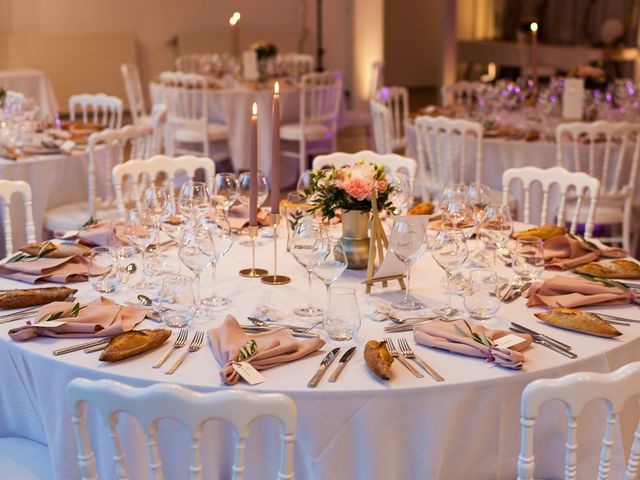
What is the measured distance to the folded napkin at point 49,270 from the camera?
2518 millimetres

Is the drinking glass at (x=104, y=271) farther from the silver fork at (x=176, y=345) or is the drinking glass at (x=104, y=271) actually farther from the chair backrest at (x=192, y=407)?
the chair backrest at (x=192, y=407)

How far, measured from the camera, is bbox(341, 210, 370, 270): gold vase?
8.40 ft

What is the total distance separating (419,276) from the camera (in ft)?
8.50

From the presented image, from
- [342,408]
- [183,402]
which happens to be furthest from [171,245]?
[183,402]

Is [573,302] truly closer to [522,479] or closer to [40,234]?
[522,479]

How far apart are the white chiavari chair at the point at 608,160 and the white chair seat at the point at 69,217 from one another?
2.36 metres

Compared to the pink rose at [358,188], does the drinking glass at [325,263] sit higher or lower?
lower

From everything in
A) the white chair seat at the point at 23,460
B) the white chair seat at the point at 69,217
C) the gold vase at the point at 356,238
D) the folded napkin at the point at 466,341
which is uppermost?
the gold vase at the point at 356,238

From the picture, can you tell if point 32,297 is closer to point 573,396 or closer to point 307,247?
point 307,247

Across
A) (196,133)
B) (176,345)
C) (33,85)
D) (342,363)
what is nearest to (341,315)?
(342,363)

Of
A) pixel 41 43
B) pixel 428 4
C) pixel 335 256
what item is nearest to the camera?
pixel 335 256

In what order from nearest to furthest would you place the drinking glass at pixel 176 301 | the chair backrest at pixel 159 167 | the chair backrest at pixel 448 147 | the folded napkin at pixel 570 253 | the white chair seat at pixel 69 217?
the drinking glass at pixel 176 301, the folded napkin at pixel 570 253, the chair backrest at pixel 159 167, the white chair seat at pixel 69 217, the chair backrest at pixel 448 147

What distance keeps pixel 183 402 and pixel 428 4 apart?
45.9 feet

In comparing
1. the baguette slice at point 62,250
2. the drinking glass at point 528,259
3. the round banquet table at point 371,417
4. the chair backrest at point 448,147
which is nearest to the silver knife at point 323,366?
the round banquet table at point 371,417
